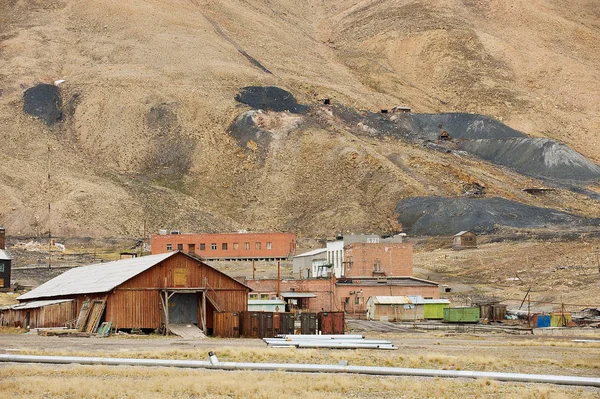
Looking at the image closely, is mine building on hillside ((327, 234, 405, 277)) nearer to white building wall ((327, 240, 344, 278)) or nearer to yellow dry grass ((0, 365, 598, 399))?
white building wall ((327, 240, 344, 278))

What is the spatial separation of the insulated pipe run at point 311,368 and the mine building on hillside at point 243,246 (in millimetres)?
82775

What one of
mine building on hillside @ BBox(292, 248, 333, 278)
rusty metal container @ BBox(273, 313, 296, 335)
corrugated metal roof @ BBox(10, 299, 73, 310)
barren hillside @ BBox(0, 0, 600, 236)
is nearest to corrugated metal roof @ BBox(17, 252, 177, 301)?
corrugated metal roof @ BBox(10, 299, 73, 310)

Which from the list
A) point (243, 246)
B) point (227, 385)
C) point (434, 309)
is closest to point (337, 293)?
point (434, 309)

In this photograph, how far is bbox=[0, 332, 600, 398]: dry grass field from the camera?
84.8 ft

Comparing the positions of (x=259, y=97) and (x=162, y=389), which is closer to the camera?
(x=162, y=389)

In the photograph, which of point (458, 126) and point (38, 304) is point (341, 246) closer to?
point (38, 304)

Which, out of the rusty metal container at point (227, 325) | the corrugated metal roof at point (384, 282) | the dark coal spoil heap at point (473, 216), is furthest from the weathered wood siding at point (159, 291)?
the dark coal spoil heap at point (473, 216)

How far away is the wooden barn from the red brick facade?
109ft

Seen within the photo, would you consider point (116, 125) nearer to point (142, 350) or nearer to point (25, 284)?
point (25, 284)

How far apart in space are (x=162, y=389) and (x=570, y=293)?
2341 inches

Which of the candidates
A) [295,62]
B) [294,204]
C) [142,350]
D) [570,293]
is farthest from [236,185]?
[142,350]

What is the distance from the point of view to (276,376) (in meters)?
28.9

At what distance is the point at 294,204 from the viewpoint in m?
138

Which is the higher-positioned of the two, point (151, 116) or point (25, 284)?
point (151, 116)
